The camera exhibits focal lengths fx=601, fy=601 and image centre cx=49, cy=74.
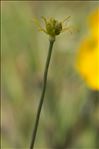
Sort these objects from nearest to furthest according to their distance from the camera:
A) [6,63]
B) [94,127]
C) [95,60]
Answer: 1. [94,127]
2. [95,60]
3. [6,63]

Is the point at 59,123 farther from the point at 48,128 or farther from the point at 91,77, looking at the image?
the point at 91,77

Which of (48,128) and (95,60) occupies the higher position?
(95,60)

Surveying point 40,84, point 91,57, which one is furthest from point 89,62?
point 40,84

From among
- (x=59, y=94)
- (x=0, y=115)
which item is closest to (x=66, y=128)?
(x=59, y=94)
